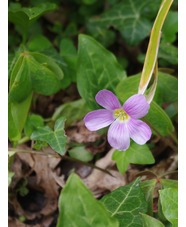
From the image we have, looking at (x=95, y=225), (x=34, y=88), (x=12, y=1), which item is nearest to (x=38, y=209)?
(x=34, y=88)

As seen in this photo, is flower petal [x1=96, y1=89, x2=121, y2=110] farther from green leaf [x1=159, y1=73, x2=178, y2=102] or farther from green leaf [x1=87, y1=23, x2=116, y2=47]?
green leaf [x1=87, y1=23, x2=116, y2=47]

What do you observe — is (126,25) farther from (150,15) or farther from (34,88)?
(34,88)

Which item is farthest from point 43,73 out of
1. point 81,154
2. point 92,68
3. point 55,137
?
point 81,154

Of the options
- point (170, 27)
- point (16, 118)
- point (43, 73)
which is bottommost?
point (16, 118)

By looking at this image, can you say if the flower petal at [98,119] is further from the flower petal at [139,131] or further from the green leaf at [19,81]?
the green leaf at [19,81]

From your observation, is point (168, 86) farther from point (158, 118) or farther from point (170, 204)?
point (170, 204)

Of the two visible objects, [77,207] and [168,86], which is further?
[168,86]
